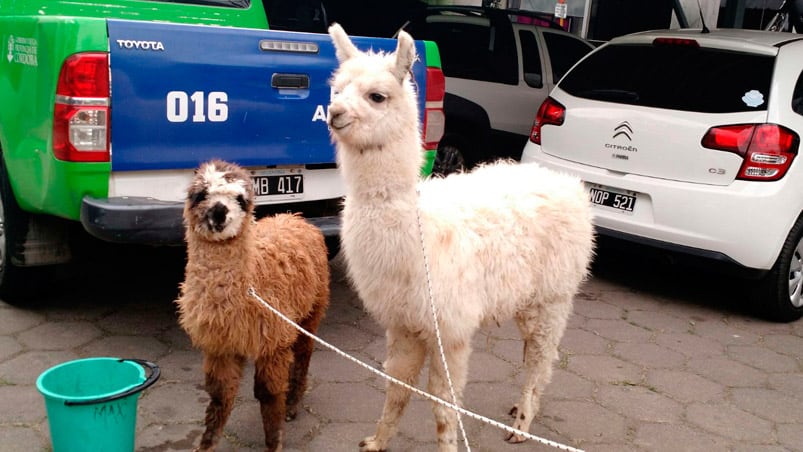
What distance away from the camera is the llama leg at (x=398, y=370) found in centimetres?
318

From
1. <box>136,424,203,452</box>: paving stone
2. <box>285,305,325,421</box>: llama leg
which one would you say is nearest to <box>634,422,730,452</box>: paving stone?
<box>285,305,325,421</box>: llama leg

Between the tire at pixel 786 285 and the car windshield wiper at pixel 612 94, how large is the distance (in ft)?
5.02

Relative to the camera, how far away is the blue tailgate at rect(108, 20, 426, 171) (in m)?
3.62

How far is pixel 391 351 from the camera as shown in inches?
127

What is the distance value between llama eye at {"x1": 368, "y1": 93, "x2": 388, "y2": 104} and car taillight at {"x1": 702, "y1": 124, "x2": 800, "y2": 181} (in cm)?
339

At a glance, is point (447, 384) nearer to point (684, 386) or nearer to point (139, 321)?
point (684, 386)

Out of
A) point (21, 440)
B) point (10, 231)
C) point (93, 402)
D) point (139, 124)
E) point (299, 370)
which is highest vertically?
point (139, 124)

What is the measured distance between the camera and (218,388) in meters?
3.11

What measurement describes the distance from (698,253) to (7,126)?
4.58 meters

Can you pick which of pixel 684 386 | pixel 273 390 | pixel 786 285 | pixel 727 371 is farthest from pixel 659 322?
pixel 273 390

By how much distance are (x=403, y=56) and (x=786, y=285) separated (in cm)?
406

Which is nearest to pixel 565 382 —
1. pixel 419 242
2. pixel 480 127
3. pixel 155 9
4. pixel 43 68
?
pixel 419 242

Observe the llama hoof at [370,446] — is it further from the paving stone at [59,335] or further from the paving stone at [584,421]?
the paving stone at [59,335]

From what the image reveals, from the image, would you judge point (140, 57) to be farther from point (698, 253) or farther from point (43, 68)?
point (698, 253)
